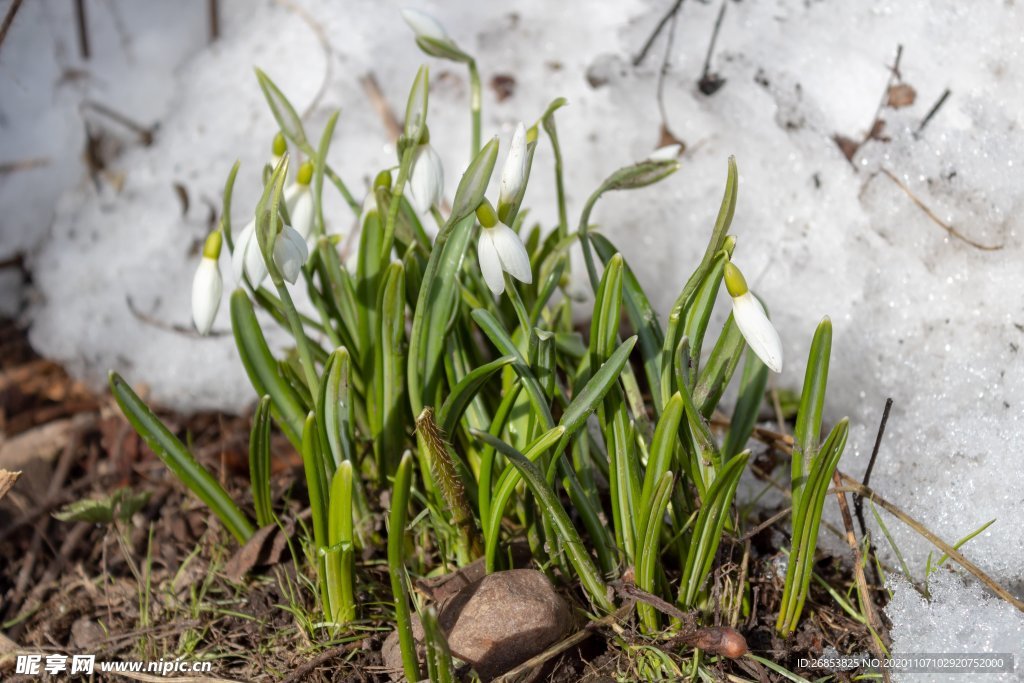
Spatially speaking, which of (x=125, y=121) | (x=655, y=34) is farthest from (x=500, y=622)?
(x=125, y=121)

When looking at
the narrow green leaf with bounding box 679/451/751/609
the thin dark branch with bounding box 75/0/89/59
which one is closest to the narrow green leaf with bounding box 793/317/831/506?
the narrow green leaf with bounding box 679/451/751/609

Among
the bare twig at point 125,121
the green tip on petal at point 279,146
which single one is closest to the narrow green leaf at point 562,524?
the green tip on petal at point 279,146

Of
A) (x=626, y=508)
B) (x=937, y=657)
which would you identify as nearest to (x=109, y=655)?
(x=626, y=508)

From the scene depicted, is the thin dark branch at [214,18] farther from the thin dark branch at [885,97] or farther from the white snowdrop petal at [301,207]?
the thin dark branch at [885,97]

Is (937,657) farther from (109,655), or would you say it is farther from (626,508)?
(109,655)

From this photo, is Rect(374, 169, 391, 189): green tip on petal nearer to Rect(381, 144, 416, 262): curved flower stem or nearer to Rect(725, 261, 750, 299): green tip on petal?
Rect(381, 144, 416, 262): curved flower stem
